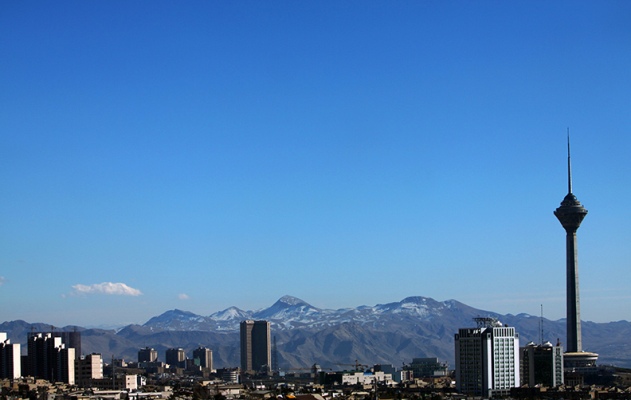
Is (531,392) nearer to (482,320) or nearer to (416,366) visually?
(482,320)

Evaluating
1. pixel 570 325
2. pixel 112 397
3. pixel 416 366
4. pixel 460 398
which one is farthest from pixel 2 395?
pixel 416 366

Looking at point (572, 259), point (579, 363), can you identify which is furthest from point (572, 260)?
point (579, 363)

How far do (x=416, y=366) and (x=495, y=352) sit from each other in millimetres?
67936

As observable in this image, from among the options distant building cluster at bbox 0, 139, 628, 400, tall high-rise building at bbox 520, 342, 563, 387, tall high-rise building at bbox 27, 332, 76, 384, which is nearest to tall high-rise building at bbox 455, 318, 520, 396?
distant building cluster at bbox 0, 139, 628, 400

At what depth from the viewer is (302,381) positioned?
161875mm

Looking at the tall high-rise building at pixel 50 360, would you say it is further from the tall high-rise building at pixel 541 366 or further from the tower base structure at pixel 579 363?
the tower base structure at pixel 579 363

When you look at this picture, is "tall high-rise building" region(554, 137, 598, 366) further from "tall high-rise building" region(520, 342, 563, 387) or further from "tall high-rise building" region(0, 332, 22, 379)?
"tall high-rise building" region(0, 332, 22, 379)

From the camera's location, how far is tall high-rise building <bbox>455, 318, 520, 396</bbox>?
367 ft

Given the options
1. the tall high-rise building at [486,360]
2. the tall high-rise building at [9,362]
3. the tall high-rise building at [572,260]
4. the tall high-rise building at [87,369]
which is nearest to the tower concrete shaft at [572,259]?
A: the tall high-rise building at [572,260]

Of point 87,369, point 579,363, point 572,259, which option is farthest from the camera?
point 572,259

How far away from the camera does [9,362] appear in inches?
5433

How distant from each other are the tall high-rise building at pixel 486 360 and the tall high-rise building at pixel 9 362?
49.5m

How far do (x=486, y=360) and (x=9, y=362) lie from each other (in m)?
54.5

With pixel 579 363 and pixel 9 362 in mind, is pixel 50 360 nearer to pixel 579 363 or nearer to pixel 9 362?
pixel 9 362
